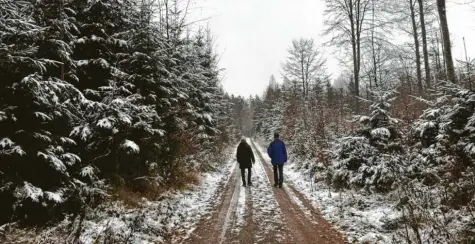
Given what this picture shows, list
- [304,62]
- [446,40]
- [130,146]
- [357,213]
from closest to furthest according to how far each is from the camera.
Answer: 1. [357,213]
2. [130,146]
3. [446,40]
4. [304,62]

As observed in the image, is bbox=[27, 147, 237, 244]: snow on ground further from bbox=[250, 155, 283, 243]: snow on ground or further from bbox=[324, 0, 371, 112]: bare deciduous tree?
bbox=[324, 0, 371, 112]: bare deciduous tree

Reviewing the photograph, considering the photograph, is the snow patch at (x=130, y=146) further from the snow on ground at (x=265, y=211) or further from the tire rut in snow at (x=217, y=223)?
the snow on ground at (x=265, y=211)

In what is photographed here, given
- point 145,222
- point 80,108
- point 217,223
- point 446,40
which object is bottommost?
point 217,223

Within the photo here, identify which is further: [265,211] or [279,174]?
[279,174]

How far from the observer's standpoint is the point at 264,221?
8078 millimetres

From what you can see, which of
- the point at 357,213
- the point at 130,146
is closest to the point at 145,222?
the point at 130,146

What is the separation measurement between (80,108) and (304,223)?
20.1 feet

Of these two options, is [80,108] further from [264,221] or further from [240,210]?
[264,221]

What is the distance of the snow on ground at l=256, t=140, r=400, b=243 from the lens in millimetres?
6772

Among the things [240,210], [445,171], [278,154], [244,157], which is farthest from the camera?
[244,157]

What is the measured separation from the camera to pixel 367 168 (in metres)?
10.3

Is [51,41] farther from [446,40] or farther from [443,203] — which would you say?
[446,40]

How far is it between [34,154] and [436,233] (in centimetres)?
734

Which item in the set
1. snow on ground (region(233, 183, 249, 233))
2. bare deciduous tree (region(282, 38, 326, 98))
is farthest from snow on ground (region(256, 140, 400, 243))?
bare deciduous tree (region(282, 38, 326, 98))
